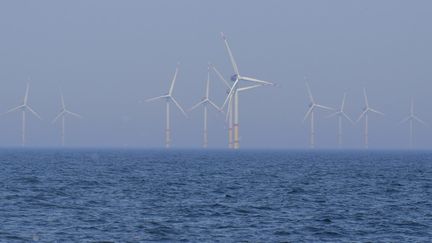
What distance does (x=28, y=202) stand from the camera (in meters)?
56.1

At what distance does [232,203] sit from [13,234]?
19258mm

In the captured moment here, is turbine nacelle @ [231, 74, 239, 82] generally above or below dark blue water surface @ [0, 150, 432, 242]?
above

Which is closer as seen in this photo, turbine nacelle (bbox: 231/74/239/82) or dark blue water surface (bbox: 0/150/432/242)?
dark blue water surface (bbox: 0/150/432/242)

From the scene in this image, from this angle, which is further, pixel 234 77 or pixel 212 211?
pixel 234 77

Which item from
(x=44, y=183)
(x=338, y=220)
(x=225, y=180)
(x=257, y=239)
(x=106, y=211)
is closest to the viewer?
(x=257, y=239)

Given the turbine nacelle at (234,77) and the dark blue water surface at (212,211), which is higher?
the turbine nacelle at (234,77)

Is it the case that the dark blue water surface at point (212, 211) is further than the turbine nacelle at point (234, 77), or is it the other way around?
the turbine nacelle at point (234, 77)

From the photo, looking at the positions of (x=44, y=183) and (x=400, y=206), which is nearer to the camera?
(x=400, y=206)

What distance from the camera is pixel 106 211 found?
50938mm

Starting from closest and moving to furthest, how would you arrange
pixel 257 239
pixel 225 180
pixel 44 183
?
pixel 257 239 → pixel 44 183 → pixel 225 180

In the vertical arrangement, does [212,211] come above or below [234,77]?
below

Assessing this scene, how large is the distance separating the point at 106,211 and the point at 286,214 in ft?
33.1

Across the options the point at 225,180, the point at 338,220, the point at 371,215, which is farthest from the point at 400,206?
the point at 225,180

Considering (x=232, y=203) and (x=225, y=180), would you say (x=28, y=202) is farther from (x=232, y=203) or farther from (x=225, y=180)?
(x=225, y=180)
